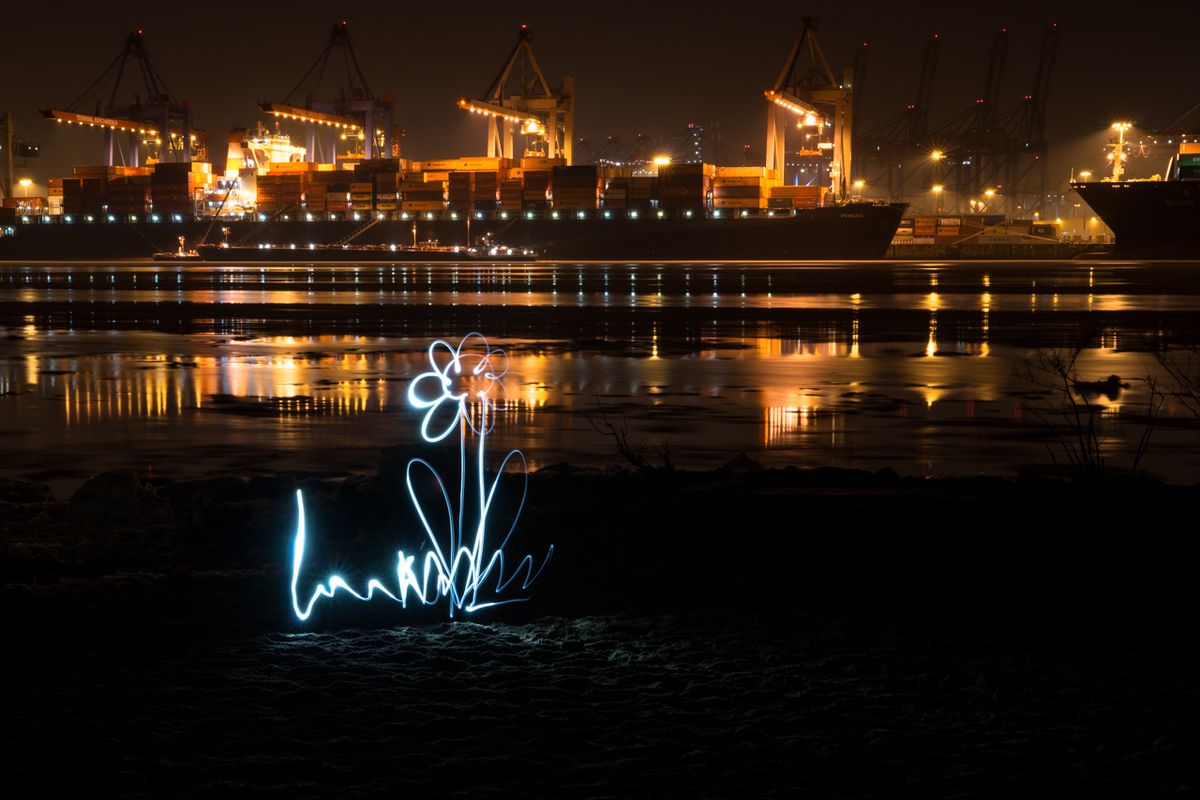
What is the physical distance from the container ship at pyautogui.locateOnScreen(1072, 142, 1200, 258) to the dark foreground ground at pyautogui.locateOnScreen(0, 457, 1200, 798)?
3525 inches

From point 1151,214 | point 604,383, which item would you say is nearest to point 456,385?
point 604,383

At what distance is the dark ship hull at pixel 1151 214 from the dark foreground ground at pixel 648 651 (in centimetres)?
9065

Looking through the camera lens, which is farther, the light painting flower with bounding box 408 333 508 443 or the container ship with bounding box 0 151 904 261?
the container ship with bounding box 0 151 904 261

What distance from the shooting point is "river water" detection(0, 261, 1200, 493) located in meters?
10.7

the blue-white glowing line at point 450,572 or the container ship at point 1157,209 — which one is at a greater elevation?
the container ship at point 1157,209

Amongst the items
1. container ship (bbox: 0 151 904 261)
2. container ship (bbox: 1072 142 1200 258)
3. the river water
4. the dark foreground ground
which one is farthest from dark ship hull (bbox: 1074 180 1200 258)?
the dark foreground ground

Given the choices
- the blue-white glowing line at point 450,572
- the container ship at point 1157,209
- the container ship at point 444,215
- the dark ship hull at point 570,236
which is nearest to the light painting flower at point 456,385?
the blue-white glowing line at point 450,572

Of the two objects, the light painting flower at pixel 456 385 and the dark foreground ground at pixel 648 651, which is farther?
the light painting flower at pixel 456 385

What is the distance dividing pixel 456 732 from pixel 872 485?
454 centimetres

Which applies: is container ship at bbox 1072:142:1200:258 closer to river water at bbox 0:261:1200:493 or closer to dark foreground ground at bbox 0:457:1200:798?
river water at bbox 0:261:1200:493

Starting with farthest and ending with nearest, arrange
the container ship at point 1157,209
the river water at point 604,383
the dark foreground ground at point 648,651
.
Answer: the container ship at point 1157,209, the river water at point 604,383, the dark foreground ground at point 648,651

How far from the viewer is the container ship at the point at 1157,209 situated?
8850 centimetres

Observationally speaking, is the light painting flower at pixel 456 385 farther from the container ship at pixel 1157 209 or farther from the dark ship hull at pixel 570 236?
the dark ship hull at pixel 570 236

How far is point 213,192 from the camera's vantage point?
137250mm
